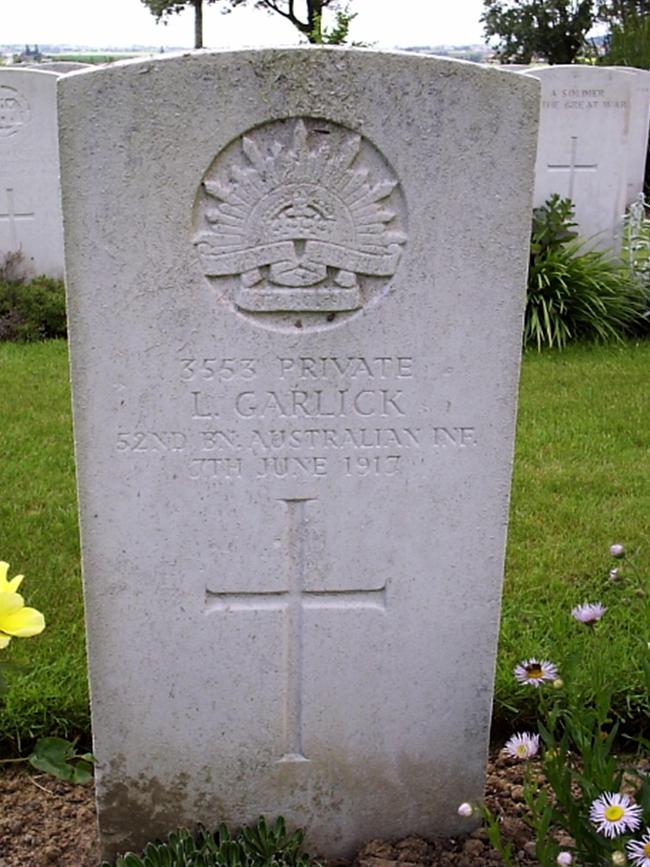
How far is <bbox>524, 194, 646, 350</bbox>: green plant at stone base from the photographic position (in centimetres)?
803

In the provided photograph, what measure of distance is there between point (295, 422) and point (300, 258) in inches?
14.8

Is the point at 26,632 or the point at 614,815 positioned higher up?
the point at 26,632

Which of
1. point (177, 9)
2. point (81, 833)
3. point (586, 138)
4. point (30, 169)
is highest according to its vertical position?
point (177, 9)

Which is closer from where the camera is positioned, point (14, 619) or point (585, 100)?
point (14, 619)

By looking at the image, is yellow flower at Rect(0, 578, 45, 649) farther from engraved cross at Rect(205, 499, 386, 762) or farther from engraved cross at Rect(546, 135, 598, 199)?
engraved cross at Rect(546, 135, 598, 199)

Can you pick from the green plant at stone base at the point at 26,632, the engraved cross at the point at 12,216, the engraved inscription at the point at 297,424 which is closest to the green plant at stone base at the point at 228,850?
the green plant at stone base at the point at 26,632

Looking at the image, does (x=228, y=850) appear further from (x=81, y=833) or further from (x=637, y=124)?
(x=637, y=124)

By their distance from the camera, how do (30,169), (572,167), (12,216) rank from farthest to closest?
(572,167) < (12,216) < (30,169)

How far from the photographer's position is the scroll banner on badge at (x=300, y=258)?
2.31 meters

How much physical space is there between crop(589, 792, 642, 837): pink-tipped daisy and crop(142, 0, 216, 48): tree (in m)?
31.7

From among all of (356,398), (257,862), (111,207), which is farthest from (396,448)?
(257,862)

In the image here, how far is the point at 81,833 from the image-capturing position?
114 inches

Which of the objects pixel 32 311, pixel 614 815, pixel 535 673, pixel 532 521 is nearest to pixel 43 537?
pixel 532 521

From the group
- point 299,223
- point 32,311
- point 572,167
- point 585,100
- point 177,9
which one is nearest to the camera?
point 299,223
